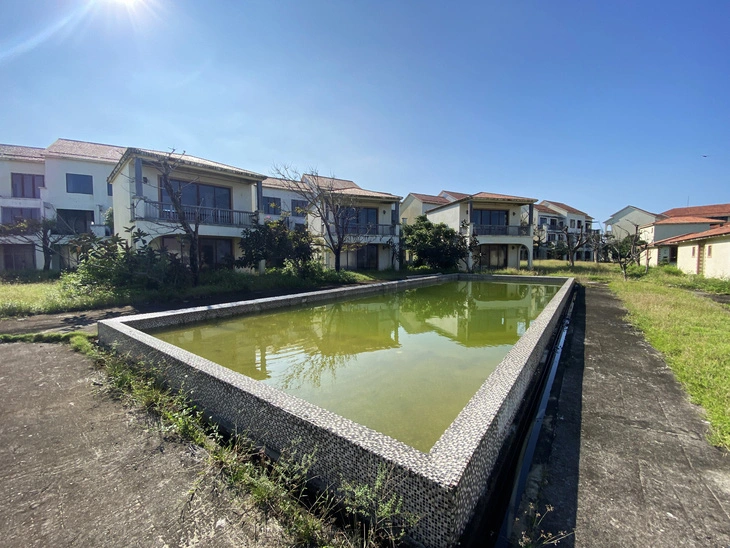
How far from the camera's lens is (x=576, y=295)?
43.7ft

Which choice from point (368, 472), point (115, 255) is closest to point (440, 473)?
point (368, 472)

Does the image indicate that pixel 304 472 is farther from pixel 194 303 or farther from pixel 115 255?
pixel 115 255

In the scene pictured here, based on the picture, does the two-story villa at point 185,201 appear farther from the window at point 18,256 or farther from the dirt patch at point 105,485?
the window at point 18,256

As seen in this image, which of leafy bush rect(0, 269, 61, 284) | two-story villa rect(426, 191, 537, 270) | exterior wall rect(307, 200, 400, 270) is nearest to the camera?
leafy bush rect(0, 269, 61, 284)

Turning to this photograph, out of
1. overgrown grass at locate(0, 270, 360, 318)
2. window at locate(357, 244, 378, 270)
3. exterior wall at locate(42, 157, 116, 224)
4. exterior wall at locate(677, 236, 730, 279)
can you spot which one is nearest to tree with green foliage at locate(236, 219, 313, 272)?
overgrown grass at locate(0, 270, 360, 318)

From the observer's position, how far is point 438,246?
21.6 metres

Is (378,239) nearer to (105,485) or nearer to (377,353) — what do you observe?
(377,353)

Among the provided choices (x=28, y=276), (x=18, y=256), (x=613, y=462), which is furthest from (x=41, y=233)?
Answer: (x=613, y=462)

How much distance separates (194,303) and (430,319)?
6.63 meters

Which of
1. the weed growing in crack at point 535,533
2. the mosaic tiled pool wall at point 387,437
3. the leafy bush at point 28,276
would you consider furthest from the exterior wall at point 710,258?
the leafy bush at point 28,276

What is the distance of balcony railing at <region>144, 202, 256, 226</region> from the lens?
1309 cm

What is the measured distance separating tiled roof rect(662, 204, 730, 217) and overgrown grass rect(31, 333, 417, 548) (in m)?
51.8

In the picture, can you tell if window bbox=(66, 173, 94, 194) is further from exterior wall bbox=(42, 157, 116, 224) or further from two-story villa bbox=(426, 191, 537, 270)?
two-story villa bbox=(426, 191, 537, 270)

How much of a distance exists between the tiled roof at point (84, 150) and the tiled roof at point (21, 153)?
89 centimetres
